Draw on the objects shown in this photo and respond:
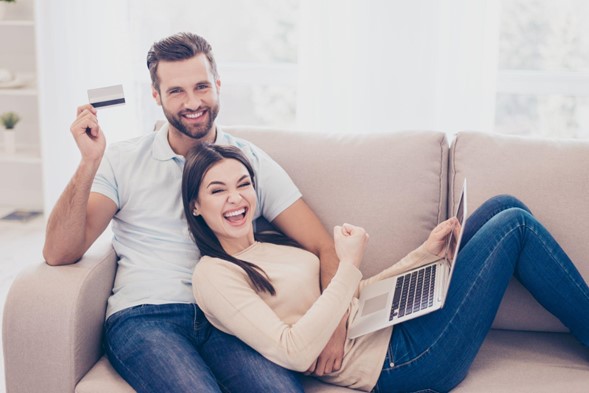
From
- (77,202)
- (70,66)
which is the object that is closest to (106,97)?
(77,202)

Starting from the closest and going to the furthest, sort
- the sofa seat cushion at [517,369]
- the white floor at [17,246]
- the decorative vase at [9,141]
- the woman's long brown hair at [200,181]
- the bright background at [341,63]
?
the sofa seat cushion at [517,369]
the woman's long brown hair at [200,181]
the white floor at [17,246]
the bright background at [341,63]
the decorative vase at [9,141]

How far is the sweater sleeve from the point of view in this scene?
1.45m

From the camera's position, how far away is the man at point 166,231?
151cm

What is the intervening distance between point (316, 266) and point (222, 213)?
0.27 meters

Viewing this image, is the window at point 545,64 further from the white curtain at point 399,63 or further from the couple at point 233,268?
the couple at point 233,268

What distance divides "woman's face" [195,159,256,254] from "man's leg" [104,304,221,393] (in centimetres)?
20

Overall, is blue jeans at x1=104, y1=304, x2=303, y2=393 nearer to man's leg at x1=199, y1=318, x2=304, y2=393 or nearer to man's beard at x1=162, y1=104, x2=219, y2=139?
man's leg at x1=199, y1=318, x2=304, y2=393

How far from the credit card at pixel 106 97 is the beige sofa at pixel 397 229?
369 mm

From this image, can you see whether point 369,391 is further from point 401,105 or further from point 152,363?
point 401,105

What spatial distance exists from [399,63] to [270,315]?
209 cm

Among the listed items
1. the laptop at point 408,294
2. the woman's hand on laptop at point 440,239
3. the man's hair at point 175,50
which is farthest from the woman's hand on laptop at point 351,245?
the man's hair at point 175,50

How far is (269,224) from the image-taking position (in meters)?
1.93

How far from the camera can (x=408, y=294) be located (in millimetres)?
1602

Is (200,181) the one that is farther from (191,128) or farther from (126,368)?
(126,368)
